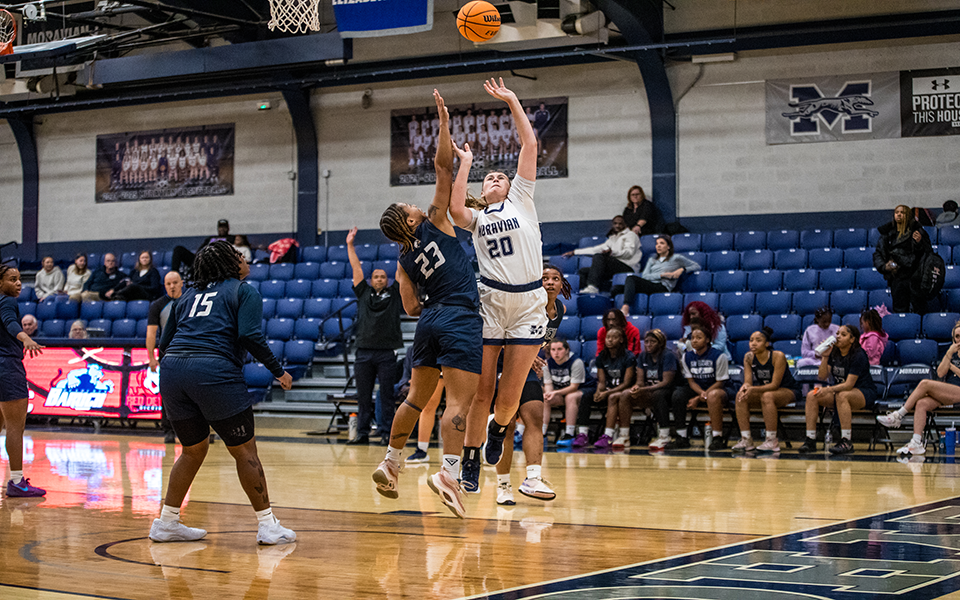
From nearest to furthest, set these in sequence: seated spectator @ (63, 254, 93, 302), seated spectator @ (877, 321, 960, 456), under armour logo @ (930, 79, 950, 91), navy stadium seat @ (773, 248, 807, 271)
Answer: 1. seated spectator @ (877, 321, 960, 456)
2. navy stadium seat @ (773, 248, 807, 271)
3. under armour logo @ (930, 79, 950, 91)
4. seated spectator @ (63, 254, 93, 302)

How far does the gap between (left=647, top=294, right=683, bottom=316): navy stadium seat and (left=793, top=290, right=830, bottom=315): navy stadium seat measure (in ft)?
4.71

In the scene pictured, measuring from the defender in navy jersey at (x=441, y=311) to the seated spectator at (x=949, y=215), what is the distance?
10663 millimetres

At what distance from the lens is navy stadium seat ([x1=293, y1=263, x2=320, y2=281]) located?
17062mm

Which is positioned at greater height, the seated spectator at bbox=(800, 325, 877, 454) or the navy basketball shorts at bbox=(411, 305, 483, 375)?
the navy basketball shorts at bbox=(411, 305, 483, 375)

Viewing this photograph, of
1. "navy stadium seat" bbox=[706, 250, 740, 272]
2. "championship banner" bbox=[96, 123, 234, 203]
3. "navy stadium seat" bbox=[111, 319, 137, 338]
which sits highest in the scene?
"championship banner" bbox=[96, 123, 234, 203]

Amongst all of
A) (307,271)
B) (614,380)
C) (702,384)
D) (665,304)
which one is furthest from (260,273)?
(702,384)

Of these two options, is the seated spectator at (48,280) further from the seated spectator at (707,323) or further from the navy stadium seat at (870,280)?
the navy stadium seat at (870,280)

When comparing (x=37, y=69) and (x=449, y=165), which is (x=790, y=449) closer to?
(x=449, y=165)

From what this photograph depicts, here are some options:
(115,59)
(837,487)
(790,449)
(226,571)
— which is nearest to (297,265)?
(115,59)

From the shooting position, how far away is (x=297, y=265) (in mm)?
17391

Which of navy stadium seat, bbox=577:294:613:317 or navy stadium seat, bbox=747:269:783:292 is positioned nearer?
navy stadium seat, bbox=747:269:783:292

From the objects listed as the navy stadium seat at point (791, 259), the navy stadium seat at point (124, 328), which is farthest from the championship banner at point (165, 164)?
the navy stadium seat at point (791, 259)

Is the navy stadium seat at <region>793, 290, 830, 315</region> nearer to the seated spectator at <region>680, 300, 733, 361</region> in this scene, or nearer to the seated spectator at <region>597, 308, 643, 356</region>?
the seated spectator at <region>680, 300, 733, 361</region>

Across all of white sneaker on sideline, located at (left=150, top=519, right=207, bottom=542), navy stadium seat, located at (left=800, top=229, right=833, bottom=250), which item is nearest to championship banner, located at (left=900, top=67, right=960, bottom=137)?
navy stadium seat, located at (left=800, top=229, right=833, bottom=250)
